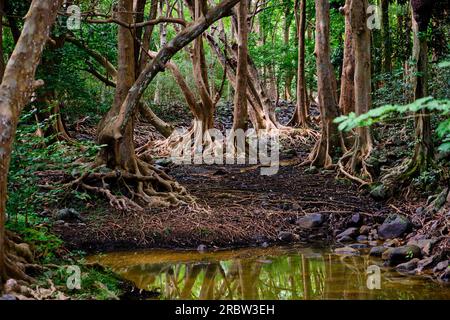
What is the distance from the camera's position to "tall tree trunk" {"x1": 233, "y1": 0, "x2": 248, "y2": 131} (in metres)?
14.8

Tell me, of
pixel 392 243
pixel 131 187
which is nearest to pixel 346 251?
pixel 392 243

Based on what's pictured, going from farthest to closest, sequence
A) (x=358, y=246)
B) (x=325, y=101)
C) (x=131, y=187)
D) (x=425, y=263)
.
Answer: (x=325, y=101), (x=131, y=187), (x=358, y=246), (x=425, y=263)

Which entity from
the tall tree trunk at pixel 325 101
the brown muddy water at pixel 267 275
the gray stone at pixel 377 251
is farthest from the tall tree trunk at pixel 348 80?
the gray stone at pixel 377 251

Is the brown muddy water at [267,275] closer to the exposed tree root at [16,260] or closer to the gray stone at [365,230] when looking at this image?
the gray stone at [365,230]

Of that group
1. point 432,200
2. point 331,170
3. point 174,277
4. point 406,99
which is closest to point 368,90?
point 406,99

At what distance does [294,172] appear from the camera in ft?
44.8

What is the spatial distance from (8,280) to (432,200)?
273 inches

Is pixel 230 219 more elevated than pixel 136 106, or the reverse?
pixel 136 106

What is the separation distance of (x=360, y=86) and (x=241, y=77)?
357cm

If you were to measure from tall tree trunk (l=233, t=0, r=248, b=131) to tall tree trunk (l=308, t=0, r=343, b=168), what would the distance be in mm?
2103

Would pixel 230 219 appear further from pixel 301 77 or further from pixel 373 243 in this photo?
pixel 301 77

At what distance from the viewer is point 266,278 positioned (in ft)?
23.4
